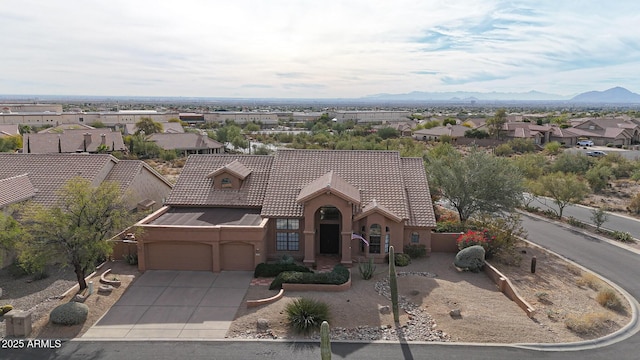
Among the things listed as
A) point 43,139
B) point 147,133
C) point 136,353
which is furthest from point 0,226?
point 147,133

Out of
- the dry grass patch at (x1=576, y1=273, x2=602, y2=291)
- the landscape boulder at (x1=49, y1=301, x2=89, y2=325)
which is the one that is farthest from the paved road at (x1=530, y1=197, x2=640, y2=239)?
the landscape boulder at (x1=49, y1=301, x2=89, y2=325)

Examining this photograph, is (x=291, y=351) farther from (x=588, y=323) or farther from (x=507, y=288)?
(x=588, y=323)

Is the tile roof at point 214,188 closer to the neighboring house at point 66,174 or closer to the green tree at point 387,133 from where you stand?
the neighboring house at point 66,174

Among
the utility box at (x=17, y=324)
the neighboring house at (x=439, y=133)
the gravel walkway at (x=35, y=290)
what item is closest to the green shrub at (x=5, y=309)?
the gravel walkway at (x=35, y=290)

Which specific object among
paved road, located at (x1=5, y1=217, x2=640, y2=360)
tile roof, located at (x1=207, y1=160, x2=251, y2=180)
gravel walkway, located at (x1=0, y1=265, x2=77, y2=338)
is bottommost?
paved road, located at (x1=5, y1=217, x2=640, y2=360)

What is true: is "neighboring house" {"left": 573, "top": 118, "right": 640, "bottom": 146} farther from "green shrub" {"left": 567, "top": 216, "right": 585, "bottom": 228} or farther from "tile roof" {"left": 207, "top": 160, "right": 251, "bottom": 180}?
"tile roof" {"left": 207, "top": 160, "right": 251, "bottom": 180}

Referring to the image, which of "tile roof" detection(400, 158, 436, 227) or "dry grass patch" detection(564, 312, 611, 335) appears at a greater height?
"tile roof" detection(400, 158, 436, 227)

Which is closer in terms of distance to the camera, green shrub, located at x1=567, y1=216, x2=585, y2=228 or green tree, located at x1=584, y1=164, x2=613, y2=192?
green shrub, located at x1=567, y1=216, x2=585, y2=228

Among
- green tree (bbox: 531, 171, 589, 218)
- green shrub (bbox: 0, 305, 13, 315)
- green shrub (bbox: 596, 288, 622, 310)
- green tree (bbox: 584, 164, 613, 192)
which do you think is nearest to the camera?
green shrub (bbox: 0, 305, 13, 315)

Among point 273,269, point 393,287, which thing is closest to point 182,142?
point 273,269
